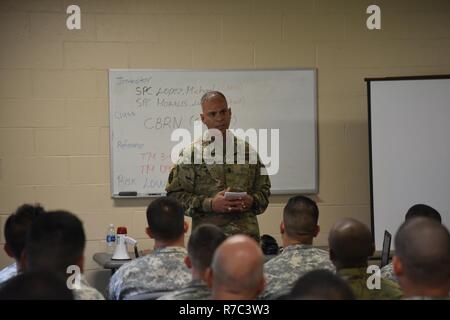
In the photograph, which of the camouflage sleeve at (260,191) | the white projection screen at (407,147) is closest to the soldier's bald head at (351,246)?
the camouflage sleeve at (260,191)

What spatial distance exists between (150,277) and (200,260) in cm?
38

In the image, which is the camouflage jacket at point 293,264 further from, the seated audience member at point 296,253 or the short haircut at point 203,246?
the short haircut at point 203,246

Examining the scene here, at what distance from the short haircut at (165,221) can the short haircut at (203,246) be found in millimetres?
458

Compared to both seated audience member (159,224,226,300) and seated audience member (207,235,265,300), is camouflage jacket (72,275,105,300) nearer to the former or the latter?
seated audience member (159,224,226,300)

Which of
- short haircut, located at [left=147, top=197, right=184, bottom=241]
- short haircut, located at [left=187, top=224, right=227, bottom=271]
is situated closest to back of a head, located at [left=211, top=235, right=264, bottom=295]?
short haircut, located at [left=187, top=224, right=227, bottom=271]

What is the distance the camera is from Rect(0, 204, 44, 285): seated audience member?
9.42 ft

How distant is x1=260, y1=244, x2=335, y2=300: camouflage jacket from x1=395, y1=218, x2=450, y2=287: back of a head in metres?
0.71

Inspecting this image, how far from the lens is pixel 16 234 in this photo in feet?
9.66

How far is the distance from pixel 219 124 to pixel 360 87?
187 centimetres

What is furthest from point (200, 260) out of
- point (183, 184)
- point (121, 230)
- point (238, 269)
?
point (121, 230)

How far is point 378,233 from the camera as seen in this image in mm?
5074

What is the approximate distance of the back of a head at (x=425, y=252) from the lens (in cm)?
204

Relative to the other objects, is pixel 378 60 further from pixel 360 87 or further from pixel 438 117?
pixel 438 117
